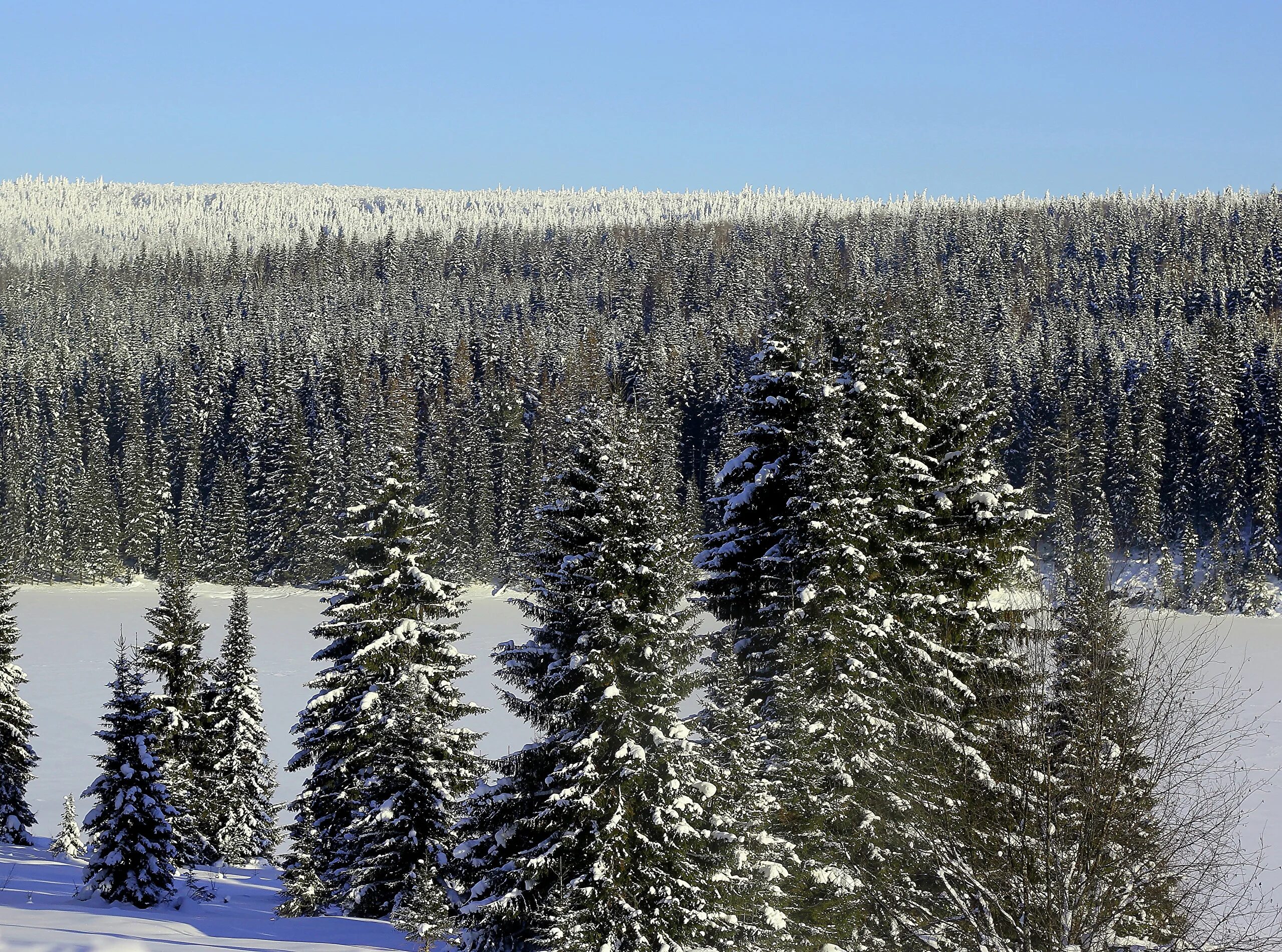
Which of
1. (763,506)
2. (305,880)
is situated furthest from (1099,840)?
(305,880)

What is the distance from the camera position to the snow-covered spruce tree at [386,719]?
20.0 meters

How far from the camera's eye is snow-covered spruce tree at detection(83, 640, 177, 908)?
1888cm

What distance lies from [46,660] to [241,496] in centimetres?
3760

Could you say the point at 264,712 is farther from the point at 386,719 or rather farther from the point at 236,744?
the point at 386,719

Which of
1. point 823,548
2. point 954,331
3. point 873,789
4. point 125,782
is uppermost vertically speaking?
point 954,331

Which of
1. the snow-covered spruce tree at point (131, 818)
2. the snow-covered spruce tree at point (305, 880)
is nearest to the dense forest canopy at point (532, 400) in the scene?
the snow-covered spruce tree at point (305, 880)

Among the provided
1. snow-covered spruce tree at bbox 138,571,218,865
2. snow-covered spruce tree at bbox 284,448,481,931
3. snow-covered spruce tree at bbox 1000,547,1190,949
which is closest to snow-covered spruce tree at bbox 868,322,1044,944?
snow-covered spruce tree at bbox 1000,547,1190,949

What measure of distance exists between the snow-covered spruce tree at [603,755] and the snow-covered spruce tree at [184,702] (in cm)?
1553

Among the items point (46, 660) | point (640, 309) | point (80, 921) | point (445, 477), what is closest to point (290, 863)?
point (80, 921)

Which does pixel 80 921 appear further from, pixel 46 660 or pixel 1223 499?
pixel 1223 499

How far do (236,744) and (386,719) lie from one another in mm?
12621

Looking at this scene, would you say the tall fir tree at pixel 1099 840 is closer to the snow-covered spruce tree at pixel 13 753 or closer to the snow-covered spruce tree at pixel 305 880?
the snow-covered spruce tree at pixel 305 880

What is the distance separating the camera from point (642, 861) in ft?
45.9

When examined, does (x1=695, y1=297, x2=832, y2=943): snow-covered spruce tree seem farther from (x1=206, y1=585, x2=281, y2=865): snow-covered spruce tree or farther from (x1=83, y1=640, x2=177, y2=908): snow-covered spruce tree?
(x1=206, y1=585, x2=281, y2=865): snow-covered spruce tree
